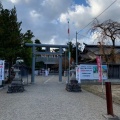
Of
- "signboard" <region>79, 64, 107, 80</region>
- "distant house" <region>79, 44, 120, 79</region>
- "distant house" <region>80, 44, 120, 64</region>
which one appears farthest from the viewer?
"distant house" <region>80, 44, 120, 64</region>

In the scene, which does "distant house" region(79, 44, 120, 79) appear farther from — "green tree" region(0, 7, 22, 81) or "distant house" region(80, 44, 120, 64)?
"green tree" region(0, 7, 22, 81)

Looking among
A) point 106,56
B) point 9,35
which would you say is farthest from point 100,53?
point 9,35

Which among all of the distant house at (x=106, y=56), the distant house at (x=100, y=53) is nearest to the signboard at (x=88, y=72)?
the distant house at (x=106, y=56)

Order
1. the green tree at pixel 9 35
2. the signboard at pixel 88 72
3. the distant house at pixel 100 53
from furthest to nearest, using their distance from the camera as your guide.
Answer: the distant house at pixel 100 53 → the green tree at pixel 9 35 → the signboard at pixel 88 72

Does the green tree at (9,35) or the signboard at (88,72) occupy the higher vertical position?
the green tree at (9,35)

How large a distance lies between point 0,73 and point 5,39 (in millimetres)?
7818

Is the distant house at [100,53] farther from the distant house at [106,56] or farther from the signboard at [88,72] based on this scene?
the signboard at [88,72]

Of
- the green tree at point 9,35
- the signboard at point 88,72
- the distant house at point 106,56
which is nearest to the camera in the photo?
the signboard at point 88,72

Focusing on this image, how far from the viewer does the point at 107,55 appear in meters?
A: 39.2

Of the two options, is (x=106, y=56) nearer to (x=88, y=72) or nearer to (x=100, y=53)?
(x=100, y=53)

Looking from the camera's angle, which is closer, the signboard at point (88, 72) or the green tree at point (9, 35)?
the signboard at point (88, 72)

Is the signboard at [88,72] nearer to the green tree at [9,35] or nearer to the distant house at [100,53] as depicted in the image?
the green tree at [9,35]

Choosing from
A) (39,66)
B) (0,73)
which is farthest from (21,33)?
(39,66)

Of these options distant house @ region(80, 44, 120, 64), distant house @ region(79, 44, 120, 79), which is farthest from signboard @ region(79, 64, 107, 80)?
distant house @ region(80, 44, 120, 64)
